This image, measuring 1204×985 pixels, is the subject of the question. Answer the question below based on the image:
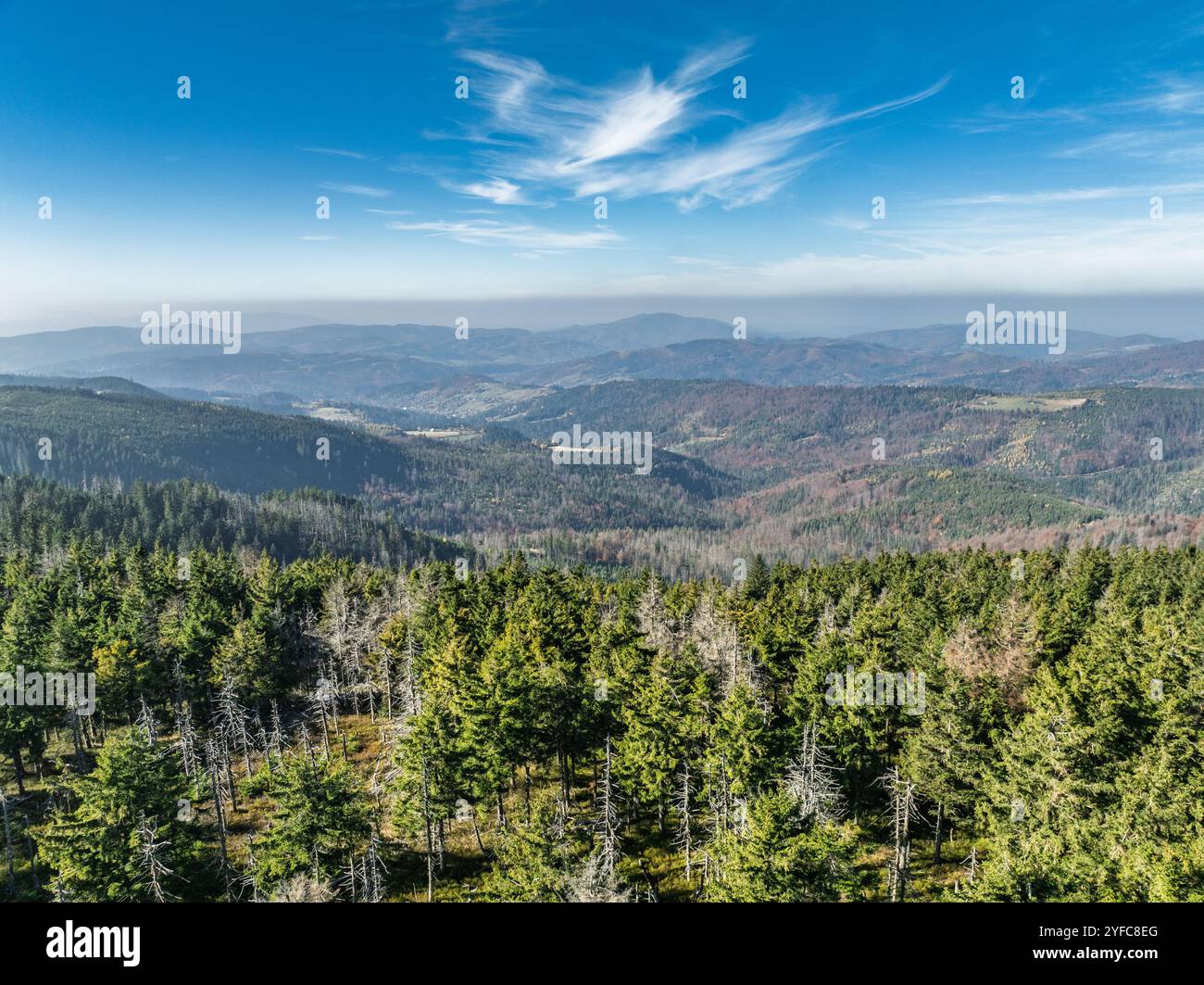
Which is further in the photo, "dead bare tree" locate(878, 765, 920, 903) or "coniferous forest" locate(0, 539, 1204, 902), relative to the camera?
"dead bare tree" locate(878, 765, 920, 903)

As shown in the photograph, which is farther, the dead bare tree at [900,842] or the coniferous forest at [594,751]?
the dead bare tree at [900,842]

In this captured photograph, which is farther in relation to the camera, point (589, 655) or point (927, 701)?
point (589, 655)

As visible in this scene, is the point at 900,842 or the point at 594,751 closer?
the point at 900,842

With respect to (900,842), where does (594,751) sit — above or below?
above

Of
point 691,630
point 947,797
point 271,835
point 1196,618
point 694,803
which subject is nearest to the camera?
point 271,835
